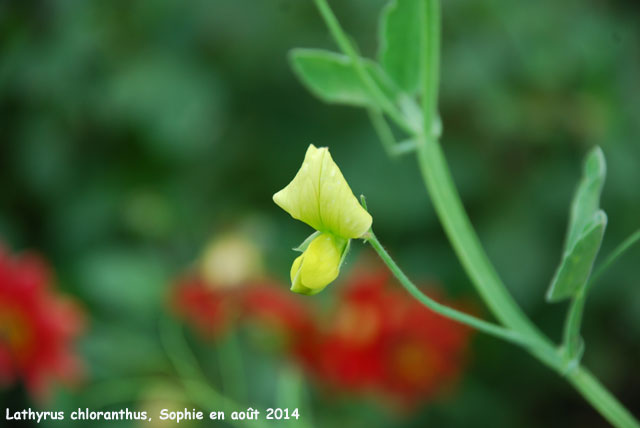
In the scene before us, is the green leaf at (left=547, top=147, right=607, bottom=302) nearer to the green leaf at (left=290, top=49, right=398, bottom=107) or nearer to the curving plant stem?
the curving plant stem

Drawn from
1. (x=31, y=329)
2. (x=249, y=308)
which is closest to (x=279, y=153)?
(x=249, y=308)

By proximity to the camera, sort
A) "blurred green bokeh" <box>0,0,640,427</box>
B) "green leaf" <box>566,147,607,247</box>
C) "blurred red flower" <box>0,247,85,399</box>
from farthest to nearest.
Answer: "blurred green bokeh" <box>0,0,640,427</box>
"blurred red flower" <box>0,247,85,399</box>
"green leaf" <box>566,147,607,247</box>

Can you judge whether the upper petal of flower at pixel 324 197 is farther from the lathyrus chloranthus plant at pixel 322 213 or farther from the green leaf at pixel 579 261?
the green leaf at pixel 579 261

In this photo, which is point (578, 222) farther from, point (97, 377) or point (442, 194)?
point (97, 377)

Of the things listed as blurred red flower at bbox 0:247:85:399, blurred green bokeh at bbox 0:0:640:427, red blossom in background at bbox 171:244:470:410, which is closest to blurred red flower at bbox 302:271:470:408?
red blossom in background at bbox 171:244:470:410

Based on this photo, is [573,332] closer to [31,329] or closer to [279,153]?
[31,329]

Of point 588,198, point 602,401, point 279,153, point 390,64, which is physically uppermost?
point 279,153
